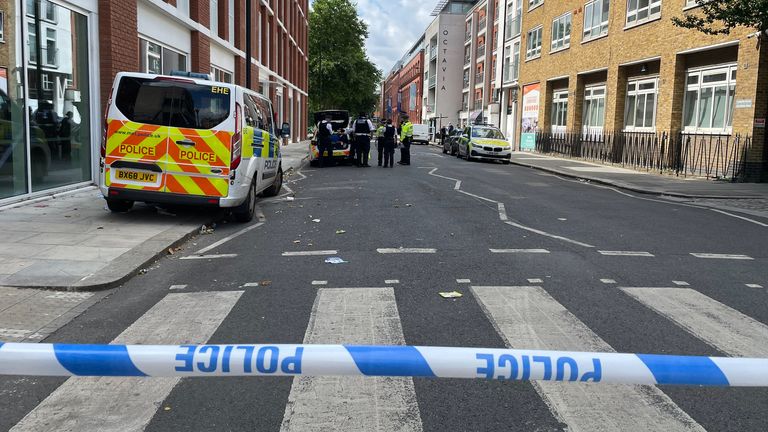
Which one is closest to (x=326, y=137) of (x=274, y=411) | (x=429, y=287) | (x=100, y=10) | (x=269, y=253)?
(x=100, y=10)

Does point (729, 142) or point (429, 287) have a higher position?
point (729, 142)

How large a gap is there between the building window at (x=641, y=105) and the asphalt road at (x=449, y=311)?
15.4m

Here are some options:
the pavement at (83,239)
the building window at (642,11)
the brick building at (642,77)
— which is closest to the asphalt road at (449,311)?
the pavement at (83,239)

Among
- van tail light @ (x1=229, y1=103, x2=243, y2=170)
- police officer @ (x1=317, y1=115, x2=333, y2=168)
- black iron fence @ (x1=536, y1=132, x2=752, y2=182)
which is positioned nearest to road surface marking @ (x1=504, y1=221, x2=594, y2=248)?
van tail light @ (x1=229, y1=103, x2=243, y2=170)

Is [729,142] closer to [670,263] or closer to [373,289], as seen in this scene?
[670,263]

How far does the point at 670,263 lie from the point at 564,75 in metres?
28.5

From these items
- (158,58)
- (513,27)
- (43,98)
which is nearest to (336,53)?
(513,27)

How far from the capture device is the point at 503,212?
11.5m

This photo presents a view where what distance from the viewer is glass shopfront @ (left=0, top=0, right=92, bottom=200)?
1035 cm

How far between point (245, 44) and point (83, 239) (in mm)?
18937

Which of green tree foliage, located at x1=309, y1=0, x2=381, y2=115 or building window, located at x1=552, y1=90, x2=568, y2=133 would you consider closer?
building window, located at x1=552, y1=90, x2=568, y2=133

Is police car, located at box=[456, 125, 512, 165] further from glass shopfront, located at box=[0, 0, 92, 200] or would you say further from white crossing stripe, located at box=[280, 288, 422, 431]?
white crossing stripe, located at box=[280, 288, 422, 431]

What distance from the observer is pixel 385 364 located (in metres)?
2.25

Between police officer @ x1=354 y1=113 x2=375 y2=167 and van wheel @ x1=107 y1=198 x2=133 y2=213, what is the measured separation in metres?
13.1
